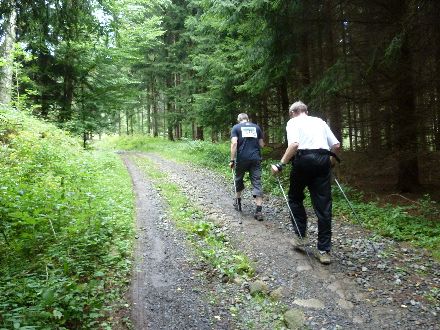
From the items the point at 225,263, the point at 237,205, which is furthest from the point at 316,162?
the point at 237,205

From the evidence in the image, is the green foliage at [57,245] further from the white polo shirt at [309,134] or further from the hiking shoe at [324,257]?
the white polo shirt at [309,134]

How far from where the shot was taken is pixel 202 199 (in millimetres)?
9492

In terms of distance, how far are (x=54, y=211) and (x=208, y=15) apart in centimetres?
850

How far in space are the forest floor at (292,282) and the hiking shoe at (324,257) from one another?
9 cm

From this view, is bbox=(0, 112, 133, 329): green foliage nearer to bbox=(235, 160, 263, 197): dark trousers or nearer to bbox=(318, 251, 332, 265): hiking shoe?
bbox=(235, 160, 263, 197): dark trousers

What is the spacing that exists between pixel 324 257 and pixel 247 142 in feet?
11.2

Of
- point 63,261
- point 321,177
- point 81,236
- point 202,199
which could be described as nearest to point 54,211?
point 81,236

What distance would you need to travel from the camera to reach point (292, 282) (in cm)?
470

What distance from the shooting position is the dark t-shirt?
Answer: 775 cm

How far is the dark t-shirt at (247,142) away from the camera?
7.75 metres

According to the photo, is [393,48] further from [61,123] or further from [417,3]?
[61,123]

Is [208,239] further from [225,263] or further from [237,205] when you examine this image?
[237,205]

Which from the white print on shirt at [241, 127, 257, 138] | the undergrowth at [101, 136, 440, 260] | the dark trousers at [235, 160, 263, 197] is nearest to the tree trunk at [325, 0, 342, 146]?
the undergrowth at [101, 136, 440, 260]

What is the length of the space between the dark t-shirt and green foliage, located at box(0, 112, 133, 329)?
299 centimetres
